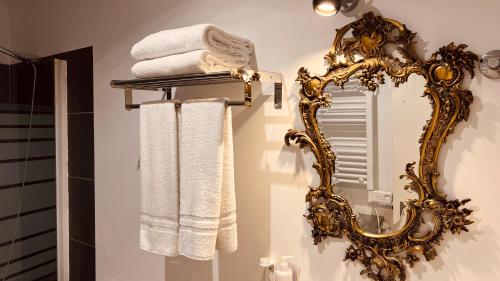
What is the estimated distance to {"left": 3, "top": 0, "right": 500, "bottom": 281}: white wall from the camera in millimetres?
992

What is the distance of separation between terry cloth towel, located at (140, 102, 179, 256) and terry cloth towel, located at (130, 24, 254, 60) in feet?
0.61

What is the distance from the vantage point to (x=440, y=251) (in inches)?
41.4

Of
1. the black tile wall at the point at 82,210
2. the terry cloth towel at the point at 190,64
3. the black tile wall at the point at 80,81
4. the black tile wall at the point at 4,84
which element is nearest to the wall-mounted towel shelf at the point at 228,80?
the terry cloth towel at the point at 190,64

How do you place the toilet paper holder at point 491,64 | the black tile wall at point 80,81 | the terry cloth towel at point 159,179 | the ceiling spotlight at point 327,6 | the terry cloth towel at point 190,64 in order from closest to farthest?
the toilet paper holder at point 491,64, the ceiling spotlight at point 327,6, the terry cloth towel at point 190,64, the terry cloth towel at point 159,179, the black tile wall at point 80,81

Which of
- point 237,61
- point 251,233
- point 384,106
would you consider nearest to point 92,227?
point 251,233

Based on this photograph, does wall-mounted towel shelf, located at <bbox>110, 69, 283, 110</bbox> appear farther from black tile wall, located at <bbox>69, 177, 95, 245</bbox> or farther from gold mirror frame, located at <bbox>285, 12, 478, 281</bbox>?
black tile wall, located at <bbox>69, 177, 95, 245</bbox>

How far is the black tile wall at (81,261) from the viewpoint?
1941 mm

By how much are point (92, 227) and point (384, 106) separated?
157 cm

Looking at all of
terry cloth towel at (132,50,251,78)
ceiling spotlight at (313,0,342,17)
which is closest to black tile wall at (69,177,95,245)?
terry cloth towel at (132,50,251,78)

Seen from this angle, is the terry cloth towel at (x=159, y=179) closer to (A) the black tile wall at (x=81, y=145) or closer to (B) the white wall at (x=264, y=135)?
(B) the white wall at (x=264, y=135)

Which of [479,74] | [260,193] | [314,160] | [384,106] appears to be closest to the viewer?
[479,74]

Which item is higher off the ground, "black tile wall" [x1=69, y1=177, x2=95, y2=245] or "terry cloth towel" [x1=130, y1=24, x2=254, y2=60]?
"terry cloth towel" [x1=130, y1=24, x2=254, y2=60]

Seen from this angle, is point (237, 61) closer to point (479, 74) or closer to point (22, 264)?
point (479, 74)

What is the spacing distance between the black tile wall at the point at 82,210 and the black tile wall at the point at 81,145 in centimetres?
5
